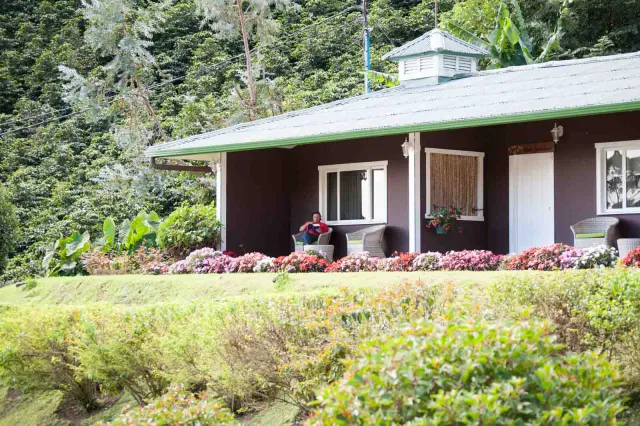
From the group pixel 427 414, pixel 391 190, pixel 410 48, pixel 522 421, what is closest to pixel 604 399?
pixel 522 421

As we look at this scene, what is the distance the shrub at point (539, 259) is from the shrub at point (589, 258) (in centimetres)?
14

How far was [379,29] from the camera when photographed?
3809 cm

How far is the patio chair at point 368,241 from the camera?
60.4 ft

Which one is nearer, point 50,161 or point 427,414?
point 427,414

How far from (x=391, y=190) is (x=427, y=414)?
13982 mm

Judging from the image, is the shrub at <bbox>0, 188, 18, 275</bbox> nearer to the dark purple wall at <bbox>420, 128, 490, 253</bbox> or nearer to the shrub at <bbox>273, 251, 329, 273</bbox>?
the shrub at <bbox>273, 251, 329, 273</bbox>

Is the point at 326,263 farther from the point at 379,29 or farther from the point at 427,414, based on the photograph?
the point at 379,29

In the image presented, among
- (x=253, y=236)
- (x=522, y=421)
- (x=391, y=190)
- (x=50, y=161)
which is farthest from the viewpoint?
(x=50, y=161)

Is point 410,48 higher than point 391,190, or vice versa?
point 410,48

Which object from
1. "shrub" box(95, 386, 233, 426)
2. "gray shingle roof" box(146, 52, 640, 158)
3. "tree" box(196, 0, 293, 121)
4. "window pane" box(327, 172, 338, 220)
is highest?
"tree" box(196, 0, 293, 121)

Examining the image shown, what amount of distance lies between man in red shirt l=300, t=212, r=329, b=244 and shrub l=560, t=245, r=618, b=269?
617cm

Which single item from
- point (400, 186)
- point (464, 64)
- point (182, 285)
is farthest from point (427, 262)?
point (464, 64)

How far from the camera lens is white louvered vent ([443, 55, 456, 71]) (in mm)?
21797

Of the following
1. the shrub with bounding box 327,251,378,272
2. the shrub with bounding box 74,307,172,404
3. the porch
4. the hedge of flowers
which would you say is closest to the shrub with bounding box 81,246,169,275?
the hedge of flowers
